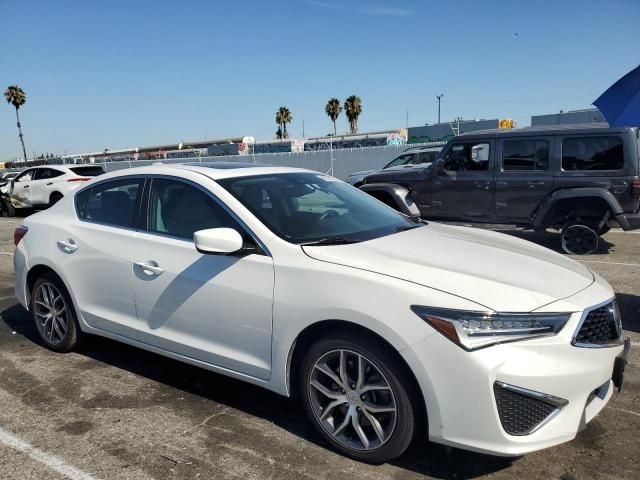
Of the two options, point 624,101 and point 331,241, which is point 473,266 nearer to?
point 331,241

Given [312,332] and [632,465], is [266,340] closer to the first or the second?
[312,332]

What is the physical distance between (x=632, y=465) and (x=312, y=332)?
181cm

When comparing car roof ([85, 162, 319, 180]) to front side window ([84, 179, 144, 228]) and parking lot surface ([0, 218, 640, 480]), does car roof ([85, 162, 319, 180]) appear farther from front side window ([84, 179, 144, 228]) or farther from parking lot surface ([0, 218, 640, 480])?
parking lot surface ([0, 218, 640, 480])

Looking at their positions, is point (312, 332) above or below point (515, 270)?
below

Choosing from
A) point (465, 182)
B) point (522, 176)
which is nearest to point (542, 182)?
point (522, 176)

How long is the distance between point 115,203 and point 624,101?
203 inches

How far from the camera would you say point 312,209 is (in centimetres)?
382

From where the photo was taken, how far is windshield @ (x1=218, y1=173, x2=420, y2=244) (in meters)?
3.42

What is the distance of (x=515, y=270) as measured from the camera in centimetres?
300

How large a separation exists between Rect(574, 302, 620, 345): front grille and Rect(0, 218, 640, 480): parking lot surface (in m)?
0.68

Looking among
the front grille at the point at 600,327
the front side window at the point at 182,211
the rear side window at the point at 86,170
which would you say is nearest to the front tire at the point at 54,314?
the front side window at the point at 182,211

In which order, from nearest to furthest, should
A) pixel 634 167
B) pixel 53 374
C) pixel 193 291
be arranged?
1. pixel 193 291
2. pixel 53 374
3. pixel 634 167

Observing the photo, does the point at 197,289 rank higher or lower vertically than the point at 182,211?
lower

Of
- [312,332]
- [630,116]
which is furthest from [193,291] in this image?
[630,116]
